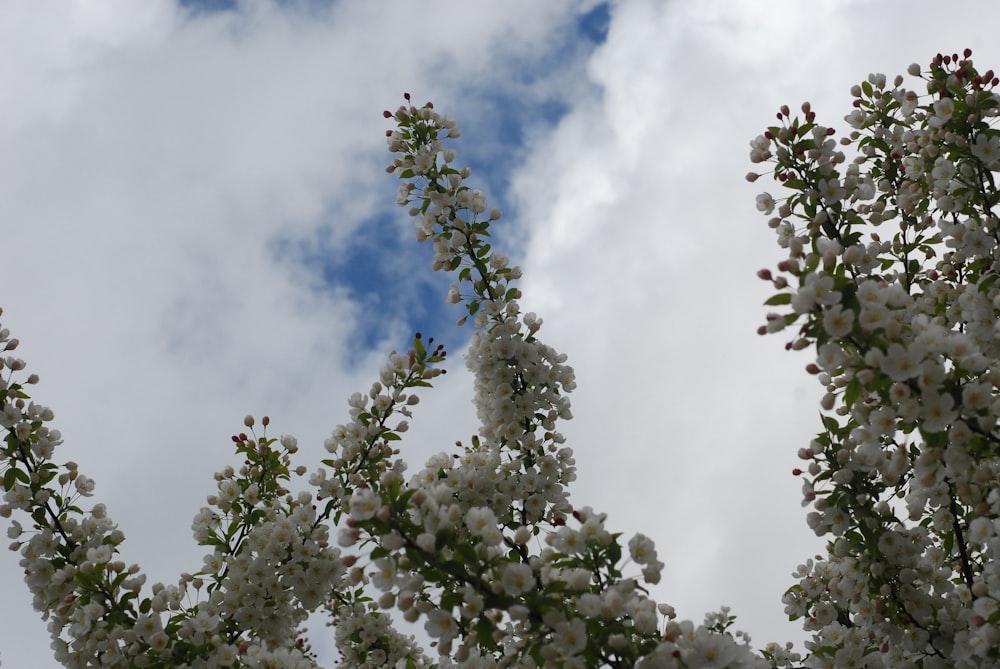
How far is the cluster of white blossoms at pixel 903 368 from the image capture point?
2.93 m

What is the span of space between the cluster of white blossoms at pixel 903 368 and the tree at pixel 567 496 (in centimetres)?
1

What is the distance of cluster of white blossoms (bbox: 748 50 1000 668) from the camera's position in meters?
2.93

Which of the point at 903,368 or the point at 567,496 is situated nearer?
the point at 903,368

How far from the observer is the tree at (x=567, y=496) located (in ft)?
9.45

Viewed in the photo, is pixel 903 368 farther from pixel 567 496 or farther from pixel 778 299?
pixel 567 496

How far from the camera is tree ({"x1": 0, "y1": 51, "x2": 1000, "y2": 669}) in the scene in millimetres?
2881

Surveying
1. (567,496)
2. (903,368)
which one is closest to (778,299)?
(903,368)

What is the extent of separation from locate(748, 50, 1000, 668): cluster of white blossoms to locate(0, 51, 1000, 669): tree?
0.01 meters

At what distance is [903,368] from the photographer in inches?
110

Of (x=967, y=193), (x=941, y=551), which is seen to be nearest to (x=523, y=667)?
(x=941, y=551)

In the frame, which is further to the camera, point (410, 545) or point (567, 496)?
point (567, 496)

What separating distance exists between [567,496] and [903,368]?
2.52m

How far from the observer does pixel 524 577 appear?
277cm

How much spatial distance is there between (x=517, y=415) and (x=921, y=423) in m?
2.57
